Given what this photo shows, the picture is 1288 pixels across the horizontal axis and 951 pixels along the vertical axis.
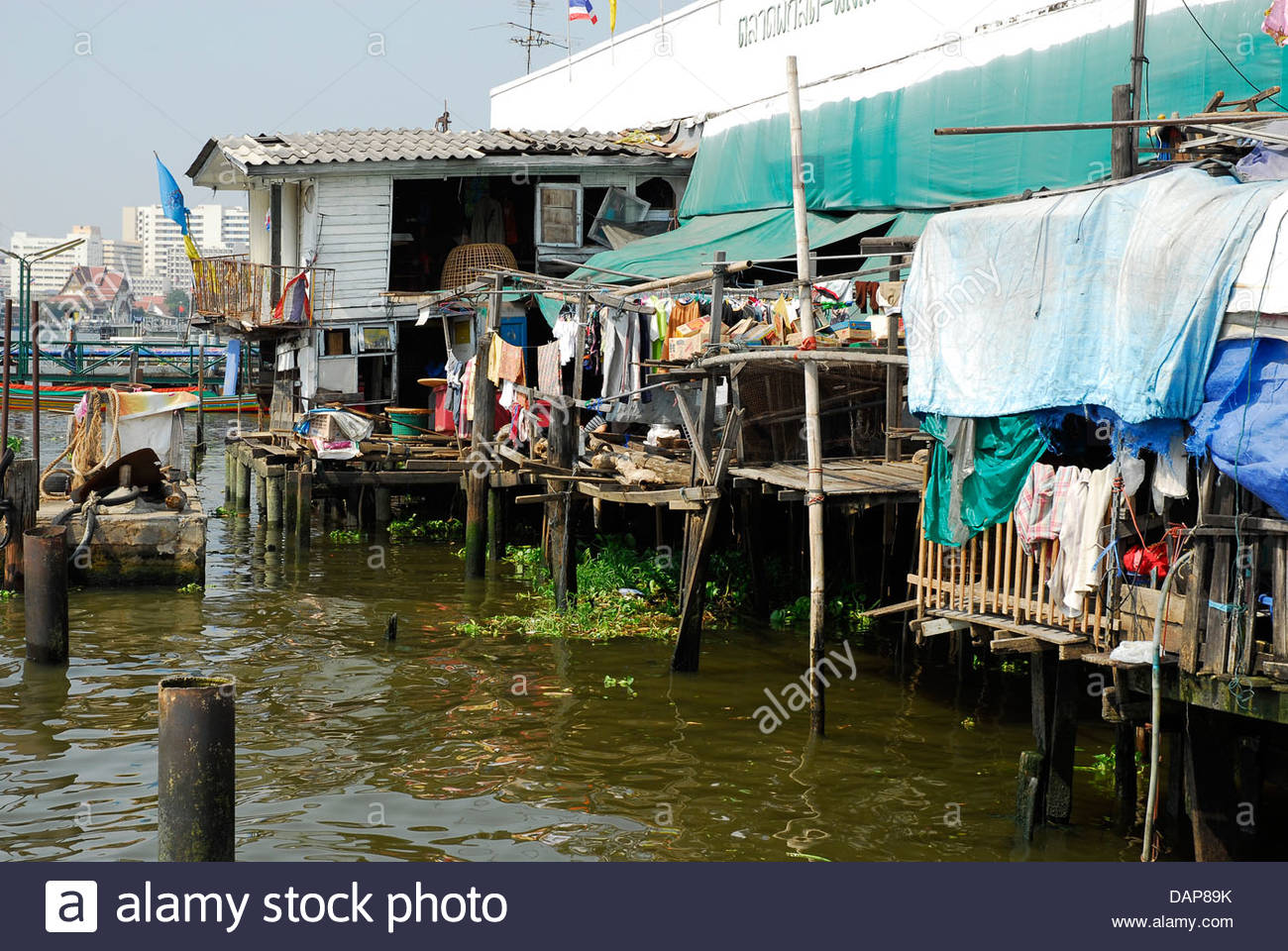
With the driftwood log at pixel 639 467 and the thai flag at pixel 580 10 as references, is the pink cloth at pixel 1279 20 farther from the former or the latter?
the thai flag at pixel 580 10

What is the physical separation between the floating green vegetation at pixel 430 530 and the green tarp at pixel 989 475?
13.9 m

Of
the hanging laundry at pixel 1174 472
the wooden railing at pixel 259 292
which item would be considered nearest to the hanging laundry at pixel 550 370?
the wooden railing at pixel 259 292

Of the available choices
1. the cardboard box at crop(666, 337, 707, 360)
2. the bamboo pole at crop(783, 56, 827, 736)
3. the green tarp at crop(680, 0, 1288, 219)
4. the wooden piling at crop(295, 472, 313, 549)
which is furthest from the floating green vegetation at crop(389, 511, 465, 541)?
the bamboo pole at crop(783, 56, 827, 736)

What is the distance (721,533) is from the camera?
17.2 meters

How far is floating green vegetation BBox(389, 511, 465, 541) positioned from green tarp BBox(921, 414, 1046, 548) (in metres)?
13.9

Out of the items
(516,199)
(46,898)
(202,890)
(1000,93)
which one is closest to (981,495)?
(202,890)

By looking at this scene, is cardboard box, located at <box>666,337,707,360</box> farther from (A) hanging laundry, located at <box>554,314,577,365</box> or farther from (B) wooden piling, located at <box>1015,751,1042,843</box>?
(B) wooden piling, located at <box>1015,751,1042,843</box>

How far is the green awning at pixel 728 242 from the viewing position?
18.7 metres

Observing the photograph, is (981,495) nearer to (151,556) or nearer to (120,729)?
(120,729)

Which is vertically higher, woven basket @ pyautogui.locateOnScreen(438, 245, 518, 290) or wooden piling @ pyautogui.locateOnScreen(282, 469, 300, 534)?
woven basket @ pyautogui.locateOnScreen(438, 245, 518, 290)

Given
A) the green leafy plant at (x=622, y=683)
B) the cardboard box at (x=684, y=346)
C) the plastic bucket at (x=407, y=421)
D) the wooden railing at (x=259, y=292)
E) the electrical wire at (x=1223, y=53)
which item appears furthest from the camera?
the wooden railing at (x=259, y=292)

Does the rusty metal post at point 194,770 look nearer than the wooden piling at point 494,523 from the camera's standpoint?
Yes

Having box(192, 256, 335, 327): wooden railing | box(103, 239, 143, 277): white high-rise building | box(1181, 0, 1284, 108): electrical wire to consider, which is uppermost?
box(103, 239, 143, 277): white high-rise building

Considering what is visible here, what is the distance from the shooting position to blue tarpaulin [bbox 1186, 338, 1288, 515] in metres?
6.91
